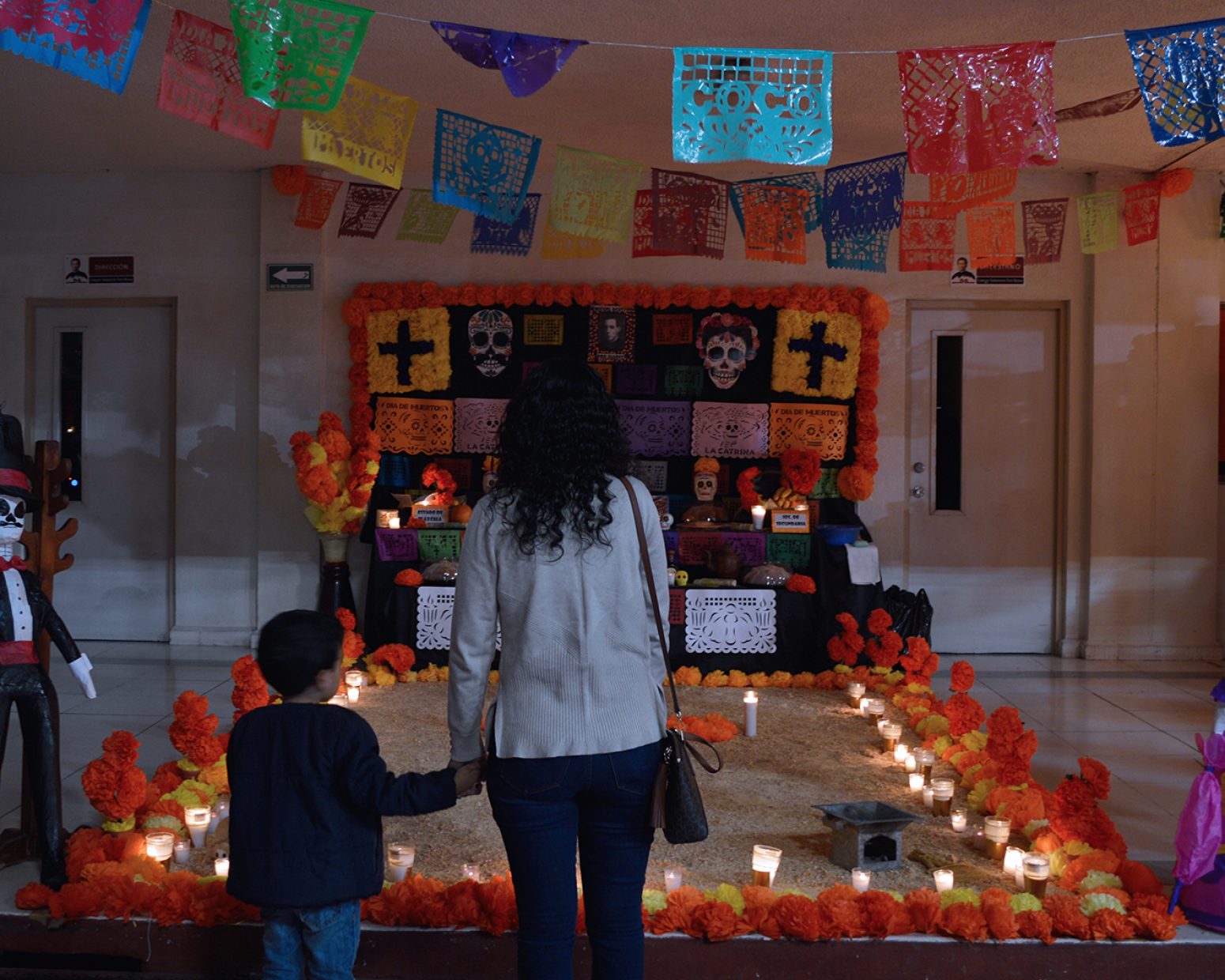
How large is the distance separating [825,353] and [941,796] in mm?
3712

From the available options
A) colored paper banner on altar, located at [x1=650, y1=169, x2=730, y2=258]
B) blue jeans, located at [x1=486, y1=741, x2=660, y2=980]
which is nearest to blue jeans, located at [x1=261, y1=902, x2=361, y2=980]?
blue jeans, located at [x1=486, y1=741, x2=660, y2=980]

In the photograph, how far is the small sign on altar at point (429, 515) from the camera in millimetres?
6777

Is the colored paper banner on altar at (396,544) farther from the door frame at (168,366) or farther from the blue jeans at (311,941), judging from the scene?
the blue jeans at (311,941)

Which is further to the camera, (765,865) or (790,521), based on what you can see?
(790,521)

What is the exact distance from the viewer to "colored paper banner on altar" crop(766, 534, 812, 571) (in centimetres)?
666

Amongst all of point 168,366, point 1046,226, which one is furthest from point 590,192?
point 168,366

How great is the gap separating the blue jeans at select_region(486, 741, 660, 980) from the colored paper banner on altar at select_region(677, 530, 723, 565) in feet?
15.4

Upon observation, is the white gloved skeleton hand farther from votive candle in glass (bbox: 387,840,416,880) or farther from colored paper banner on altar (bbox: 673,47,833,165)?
colored paper banner on altar (bbox: 673,47,833,165)

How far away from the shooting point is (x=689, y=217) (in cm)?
611

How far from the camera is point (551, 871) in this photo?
1930mm

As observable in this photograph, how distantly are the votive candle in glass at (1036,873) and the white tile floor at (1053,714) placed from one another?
0.62 m

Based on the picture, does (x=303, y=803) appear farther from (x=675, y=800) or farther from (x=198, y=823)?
(x=198, y=823)

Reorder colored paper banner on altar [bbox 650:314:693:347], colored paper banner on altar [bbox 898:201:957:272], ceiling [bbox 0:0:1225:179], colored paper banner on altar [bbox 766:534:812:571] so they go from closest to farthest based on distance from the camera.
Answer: ceiling [bbox 0:0:1225:179] < colored paper banner on altar [bbox 898:201:957:272] < colored paper banner on altar [bbox 766:534:812:571] < colored paper banner on altar [bbox 650:314:693:347]

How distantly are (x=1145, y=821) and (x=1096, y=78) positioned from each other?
3.58 meters
